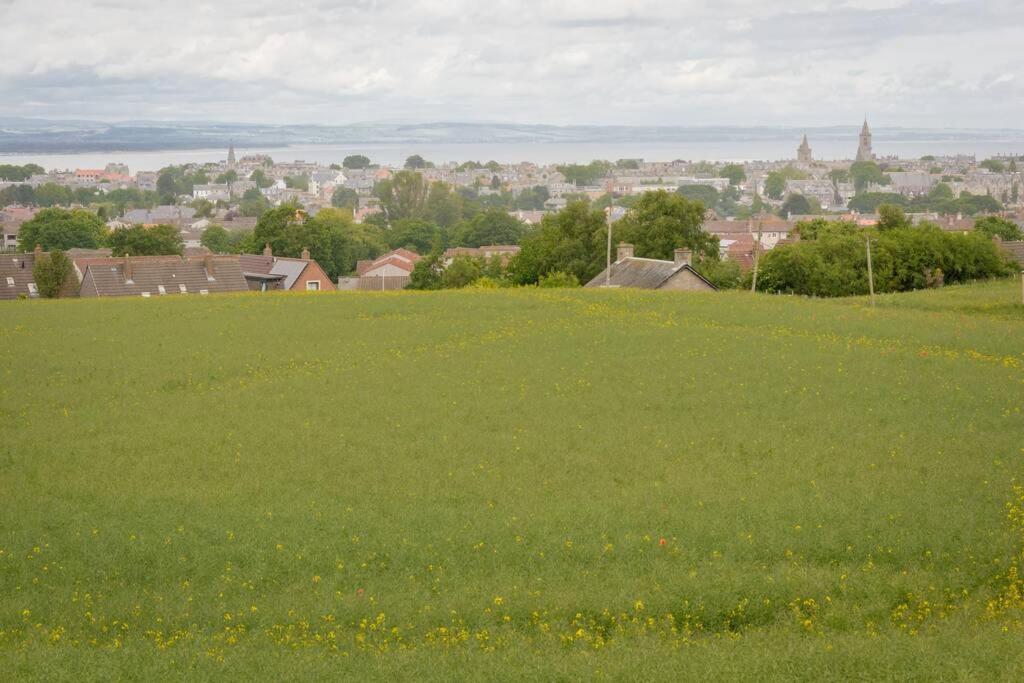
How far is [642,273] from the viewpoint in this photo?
6012 cm

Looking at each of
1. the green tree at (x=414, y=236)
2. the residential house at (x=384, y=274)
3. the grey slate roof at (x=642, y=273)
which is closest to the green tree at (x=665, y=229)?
the grey slate roof at (x=642, y=273)

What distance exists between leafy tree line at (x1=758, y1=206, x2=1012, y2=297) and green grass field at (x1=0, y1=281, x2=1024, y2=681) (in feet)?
86.5

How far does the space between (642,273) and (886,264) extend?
13.8 meters

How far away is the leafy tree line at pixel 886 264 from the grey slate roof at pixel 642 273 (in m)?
8.34

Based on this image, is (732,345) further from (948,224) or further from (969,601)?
(948,224)

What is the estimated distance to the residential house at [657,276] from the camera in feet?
189

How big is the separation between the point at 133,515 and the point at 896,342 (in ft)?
82.6

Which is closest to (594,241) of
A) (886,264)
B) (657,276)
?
(657,276)

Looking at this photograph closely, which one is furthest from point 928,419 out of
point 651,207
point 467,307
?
point 651,207

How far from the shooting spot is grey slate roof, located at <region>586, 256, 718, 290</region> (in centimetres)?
5784

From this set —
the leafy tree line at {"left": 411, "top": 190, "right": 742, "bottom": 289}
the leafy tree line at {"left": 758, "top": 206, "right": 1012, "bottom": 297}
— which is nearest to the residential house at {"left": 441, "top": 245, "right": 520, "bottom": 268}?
the leafy tree line at {"left": 411, "top": 190, "right": 742, "bottom": 289}

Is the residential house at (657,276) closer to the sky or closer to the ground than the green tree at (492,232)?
closer to the sky

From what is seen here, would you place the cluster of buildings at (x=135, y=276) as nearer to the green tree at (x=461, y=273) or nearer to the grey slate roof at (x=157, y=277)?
the grey slate roof at (x=157, y=277)

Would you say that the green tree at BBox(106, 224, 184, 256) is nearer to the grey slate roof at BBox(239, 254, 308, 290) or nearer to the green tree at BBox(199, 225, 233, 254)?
the grey slate roof at BBox(239, 254, 308, 290)
